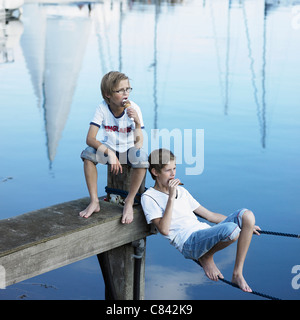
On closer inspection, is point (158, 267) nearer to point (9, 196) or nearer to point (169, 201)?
point (9, 196)

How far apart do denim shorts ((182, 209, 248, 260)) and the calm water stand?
3.48m

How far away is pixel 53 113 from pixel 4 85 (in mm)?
3995

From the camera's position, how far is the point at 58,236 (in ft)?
13.5

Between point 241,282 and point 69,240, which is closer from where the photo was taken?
point 69,240

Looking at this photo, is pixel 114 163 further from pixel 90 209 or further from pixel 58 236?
pixel 58 236

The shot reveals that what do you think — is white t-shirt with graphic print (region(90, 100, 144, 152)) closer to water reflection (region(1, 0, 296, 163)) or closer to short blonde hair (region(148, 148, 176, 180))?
short blonde hair (region(148, 148, 176, 180))

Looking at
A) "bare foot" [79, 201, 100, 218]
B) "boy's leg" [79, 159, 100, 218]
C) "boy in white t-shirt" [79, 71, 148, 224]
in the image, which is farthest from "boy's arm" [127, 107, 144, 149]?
"bare foot" [79, 201, 100, 218]

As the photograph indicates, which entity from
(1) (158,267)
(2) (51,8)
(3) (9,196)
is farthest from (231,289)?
(2) (51,8)

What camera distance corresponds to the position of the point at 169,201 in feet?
14.7

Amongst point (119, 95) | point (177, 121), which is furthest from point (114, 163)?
point (177, 121)

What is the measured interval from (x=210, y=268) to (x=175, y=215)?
422 mm

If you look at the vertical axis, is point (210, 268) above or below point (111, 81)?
below

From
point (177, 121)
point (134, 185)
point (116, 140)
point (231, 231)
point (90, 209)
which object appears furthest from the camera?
point (177, 121)

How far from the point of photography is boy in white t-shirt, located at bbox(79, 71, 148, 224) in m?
4.59
